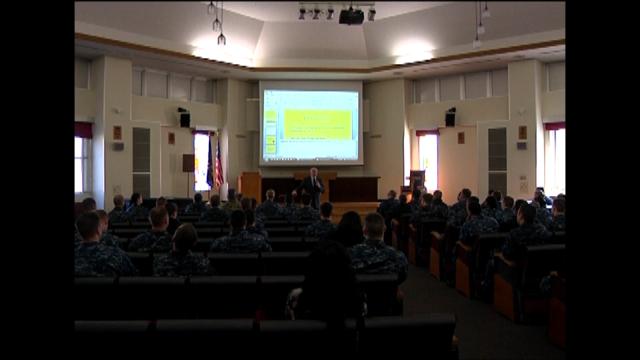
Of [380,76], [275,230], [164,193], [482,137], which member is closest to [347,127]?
[380,76]

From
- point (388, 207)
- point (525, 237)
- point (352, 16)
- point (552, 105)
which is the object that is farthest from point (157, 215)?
point (552, 105)

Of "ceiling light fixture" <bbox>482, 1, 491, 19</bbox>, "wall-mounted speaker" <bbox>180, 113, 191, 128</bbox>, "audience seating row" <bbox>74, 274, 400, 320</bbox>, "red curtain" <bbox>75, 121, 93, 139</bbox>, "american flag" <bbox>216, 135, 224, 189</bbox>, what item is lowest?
"audience seating row" <bbox>74, 274, 400, 320</bbox>

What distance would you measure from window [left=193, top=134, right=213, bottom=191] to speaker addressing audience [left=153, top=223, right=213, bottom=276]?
11.5 m

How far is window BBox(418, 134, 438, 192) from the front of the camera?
15352mm

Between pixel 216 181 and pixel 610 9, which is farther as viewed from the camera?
pixel 216 181

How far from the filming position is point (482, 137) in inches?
551

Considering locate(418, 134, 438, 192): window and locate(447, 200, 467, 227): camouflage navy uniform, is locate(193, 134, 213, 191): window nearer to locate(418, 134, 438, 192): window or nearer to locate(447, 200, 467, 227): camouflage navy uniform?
locate(418, 134, 438, 192): window

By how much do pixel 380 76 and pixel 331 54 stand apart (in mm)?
1555

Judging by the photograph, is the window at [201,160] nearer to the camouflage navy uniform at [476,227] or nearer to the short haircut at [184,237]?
the camouflage navy uniform at [476,227]

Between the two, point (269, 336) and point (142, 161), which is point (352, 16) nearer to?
point (142, 161)

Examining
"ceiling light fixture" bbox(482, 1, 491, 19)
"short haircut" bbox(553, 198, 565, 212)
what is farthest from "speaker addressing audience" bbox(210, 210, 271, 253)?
"ceiling light fixture" bbox(482, 1, 491, 19)

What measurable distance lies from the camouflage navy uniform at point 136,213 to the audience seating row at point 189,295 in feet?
15.9

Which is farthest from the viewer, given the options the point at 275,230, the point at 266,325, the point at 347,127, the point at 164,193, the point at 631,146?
the point at 347,127

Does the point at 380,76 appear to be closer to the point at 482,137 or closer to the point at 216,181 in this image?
the point at 482,137
